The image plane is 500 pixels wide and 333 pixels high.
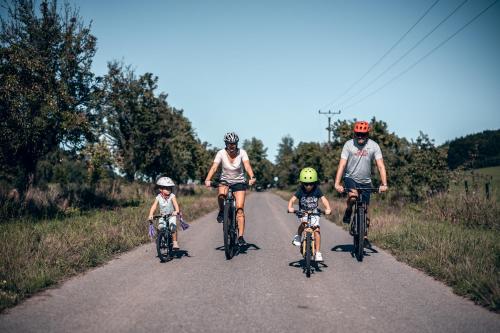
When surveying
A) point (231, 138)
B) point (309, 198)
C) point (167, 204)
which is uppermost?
point (231, 138)

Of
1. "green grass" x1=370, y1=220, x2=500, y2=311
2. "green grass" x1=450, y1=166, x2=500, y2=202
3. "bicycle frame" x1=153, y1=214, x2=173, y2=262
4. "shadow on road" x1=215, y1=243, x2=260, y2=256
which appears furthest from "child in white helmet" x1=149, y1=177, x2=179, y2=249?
"green grass" x1=450, y1=166, x2=500, y2=202

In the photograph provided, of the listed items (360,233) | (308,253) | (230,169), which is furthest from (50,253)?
(360,233)

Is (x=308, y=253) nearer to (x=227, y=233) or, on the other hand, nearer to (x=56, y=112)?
(x=227, y=233)

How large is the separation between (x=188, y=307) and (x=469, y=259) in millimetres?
4482

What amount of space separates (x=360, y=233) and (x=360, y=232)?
2 cm

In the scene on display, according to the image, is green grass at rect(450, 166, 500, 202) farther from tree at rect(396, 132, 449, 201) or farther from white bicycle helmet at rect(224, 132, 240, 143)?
white bicycle helmet at rect(224, 132, 240, 143)

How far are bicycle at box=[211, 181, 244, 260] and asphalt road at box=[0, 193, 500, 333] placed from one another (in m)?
0.28

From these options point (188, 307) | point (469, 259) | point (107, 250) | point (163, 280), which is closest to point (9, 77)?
point (107, 250)

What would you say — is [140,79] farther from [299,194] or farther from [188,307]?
[188,307]

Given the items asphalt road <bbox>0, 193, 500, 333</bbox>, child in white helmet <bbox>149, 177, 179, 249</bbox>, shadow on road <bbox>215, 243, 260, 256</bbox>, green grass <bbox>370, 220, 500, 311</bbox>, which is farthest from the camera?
shadow on road <bbox>215, 243, 260, 256</bbox>

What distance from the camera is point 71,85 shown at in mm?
14695

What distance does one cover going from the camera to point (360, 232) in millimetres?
7254

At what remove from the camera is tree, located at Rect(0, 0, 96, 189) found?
12367 millimetres

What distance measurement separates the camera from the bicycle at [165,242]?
7.11 metres
